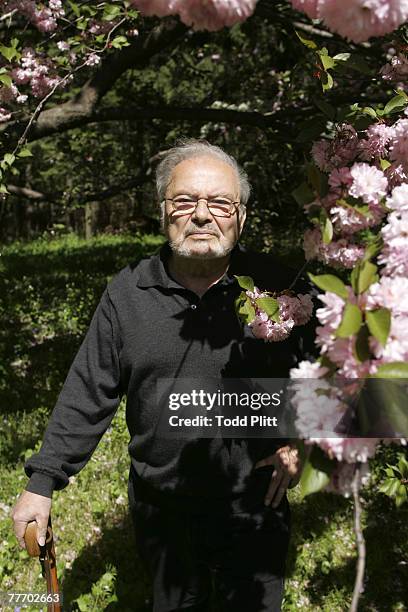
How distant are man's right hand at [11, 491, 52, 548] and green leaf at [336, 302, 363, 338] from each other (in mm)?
1474

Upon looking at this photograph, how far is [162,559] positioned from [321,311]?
1631mm

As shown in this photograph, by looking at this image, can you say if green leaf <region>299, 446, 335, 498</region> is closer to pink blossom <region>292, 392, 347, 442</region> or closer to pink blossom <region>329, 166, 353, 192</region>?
pink blossom <region>292, 392, 347, 442</region>

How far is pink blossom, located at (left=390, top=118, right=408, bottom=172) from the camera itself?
1394mm

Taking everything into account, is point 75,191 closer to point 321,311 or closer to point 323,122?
point 323,122

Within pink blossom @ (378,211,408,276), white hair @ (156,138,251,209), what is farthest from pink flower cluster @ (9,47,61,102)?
pink blossom @ (378,211,408,276)

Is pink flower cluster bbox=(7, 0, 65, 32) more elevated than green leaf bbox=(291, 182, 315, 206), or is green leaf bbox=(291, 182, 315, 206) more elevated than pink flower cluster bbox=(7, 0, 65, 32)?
pink flower cluster bbox=(7, 0, 65, 32)

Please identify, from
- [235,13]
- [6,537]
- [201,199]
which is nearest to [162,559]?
[201,199]

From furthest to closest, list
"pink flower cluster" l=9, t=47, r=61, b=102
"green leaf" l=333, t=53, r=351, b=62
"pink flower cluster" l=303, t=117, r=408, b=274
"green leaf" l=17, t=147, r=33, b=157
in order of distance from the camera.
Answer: "pink flower cluster" l=9, t=47, r=61, b=102, "green leaf" l=17, t=147, r=33, b=157, "green leaf" l=333, t=53, r=351, b=62, "pink flower cluster" l=303, t=117, r=408, b=274

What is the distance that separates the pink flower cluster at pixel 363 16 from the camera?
81 centimetres

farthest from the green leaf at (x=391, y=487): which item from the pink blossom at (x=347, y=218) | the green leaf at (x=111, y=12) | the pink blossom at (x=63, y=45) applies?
the pink blossom at (x=63, y=45)

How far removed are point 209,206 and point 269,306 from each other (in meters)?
0.56

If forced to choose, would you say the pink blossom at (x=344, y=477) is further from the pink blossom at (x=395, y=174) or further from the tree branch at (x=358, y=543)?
the pink blossom at (x=395, y=174)

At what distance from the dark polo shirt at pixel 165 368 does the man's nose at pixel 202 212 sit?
0.24m

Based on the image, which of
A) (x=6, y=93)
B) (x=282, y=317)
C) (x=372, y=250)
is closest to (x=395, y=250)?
(x=372, y=250)
